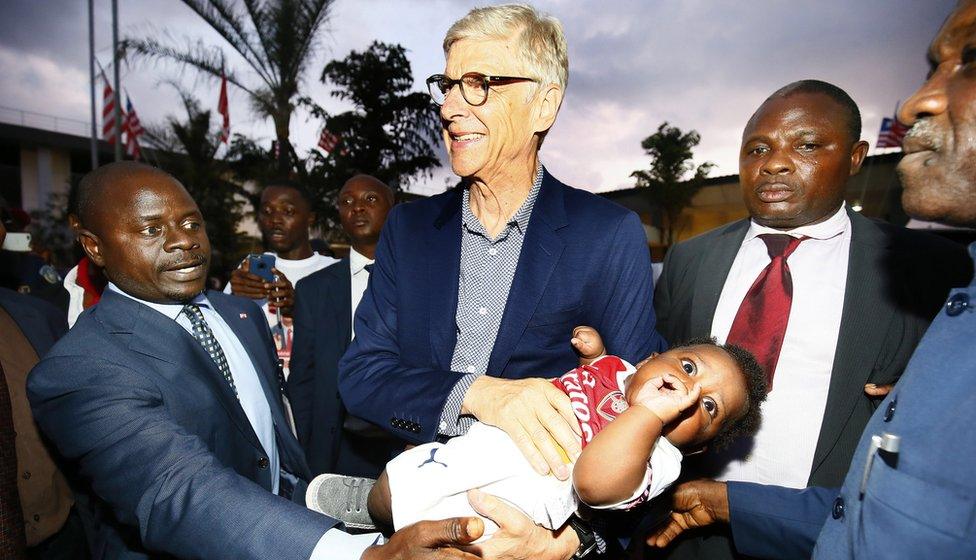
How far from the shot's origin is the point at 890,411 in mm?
1205

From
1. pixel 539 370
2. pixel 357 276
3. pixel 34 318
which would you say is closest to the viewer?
pixel 539 370

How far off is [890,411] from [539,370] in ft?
3.55

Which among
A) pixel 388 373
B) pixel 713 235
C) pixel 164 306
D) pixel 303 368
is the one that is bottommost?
pixel 303 368

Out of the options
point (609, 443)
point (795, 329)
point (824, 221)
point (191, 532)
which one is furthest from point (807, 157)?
point (191, 532)

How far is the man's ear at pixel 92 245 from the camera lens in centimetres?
216

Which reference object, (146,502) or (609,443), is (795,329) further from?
(146,502)

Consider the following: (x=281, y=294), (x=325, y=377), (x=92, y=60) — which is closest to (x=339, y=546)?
(x=325, y=377)

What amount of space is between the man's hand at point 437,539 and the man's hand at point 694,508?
1.13 metres

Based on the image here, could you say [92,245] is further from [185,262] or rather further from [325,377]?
[325,377]

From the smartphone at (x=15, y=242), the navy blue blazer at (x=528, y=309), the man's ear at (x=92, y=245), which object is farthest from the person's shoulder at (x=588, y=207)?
the smartphone at (x=15, y=242)

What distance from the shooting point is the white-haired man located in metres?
1.88

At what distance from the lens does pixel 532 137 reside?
209 centimetres

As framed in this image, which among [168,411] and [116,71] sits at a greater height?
[116,71]

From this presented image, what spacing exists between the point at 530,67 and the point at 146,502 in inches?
80.2
